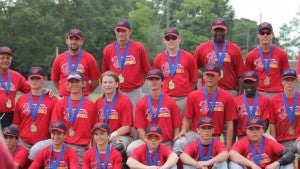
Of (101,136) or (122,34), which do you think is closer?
(101,136)

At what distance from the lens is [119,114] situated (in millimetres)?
8367

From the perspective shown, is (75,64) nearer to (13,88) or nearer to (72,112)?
(72,112)

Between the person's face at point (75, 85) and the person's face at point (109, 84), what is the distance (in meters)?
0.37

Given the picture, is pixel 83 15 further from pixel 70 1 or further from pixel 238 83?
pixel 238 83

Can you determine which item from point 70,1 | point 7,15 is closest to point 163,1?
point 70,1

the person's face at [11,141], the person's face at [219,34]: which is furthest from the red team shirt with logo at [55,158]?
the person's face at [219,34]

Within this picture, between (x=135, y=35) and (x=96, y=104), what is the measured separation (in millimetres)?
53172

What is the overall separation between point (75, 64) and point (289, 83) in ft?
11.1

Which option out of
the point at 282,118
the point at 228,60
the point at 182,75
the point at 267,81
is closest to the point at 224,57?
the point at 228,60

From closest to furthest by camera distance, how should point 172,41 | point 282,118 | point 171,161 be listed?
point 171,161 < point 282,118 < point 172,41

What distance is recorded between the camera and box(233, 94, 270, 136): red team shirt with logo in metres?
8.34

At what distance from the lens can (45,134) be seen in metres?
8.79

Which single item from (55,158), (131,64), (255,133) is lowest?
(55,158)

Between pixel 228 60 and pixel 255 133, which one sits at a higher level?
pixel 228 60
